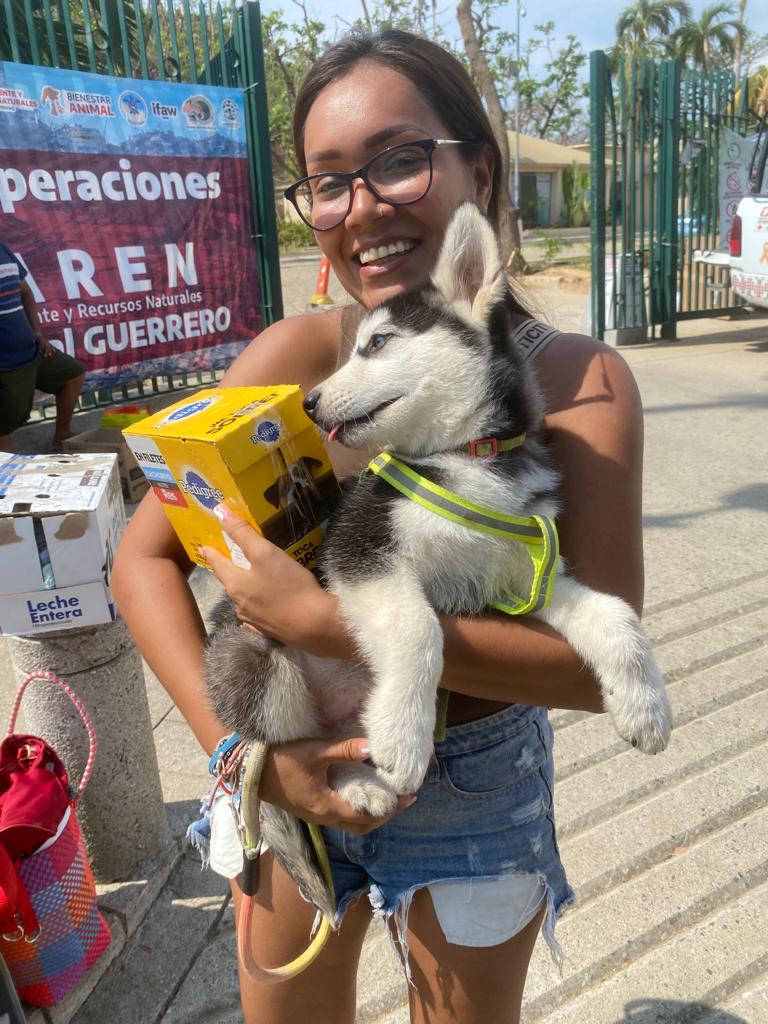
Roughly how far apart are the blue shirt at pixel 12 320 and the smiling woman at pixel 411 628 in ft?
16.3

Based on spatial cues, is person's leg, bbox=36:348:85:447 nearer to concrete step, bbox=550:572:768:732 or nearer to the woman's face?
concrete step, bbox=550:572:768:732

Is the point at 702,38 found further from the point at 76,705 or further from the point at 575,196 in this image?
the point at 76,705

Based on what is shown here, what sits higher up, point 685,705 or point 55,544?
point 55,544

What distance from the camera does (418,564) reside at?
1.57 m

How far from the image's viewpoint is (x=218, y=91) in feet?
25.2

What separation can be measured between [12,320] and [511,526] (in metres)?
5.73

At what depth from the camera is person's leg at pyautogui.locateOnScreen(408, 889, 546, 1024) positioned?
5.27ft

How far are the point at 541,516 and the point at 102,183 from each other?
666cm

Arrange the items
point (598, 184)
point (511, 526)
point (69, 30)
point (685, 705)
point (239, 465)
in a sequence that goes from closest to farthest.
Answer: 1. point (239, 465)
2. point (511, 526)
3. point (685, 705)
4. point (69, 30)
5. point (598, 184)

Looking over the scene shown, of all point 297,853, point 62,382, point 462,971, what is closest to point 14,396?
point 62,382

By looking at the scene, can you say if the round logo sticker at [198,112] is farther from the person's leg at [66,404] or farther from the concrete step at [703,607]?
the concrete step at [703,607]

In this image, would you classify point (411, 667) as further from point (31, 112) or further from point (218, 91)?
point (218, 91)

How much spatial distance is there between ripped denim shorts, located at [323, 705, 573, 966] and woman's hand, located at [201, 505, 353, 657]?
371mm

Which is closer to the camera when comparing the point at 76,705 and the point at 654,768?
the point at 76,705
